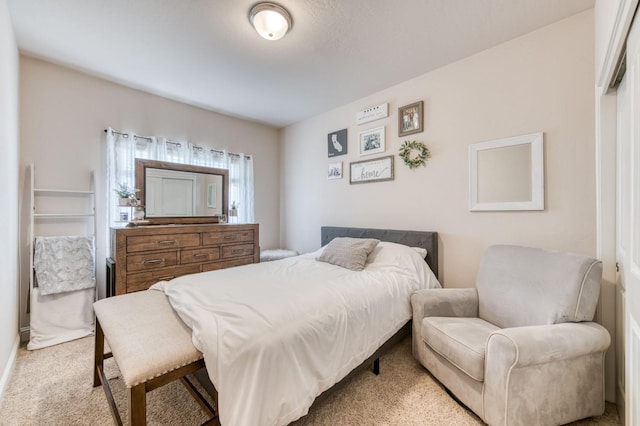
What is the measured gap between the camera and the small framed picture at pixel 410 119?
2729mm

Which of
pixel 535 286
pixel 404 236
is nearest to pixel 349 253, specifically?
pixel 404 236

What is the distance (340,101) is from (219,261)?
2.52 m

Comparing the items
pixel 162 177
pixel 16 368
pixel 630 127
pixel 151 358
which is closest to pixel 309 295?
pixel 151 358

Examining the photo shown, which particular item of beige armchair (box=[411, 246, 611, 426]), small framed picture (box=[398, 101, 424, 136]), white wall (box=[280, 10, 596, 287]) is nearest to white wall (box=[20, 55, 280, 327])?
white wall (box=[280, 10, 596, 287])

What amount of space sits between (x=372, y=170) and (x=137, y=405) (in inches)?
112

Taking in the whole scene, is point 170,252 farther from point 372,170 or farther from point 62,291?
point 372,170

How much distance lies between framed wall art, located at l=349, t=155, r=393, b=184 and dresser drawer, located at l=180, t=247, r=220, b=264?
1904mm

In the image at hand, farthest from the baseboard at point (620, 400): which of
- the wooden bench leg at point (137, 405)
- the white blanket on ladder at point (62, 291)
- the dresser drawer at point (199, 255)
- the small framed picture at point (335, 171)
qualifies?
the white blanket on ladder at point (62, 291)

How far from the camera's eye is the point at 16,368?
1.97 meters

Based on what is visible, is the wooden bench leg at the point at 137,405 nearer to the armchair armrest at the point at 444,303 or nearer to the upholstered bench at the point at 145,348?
the upholstered bench at the point at 145,348

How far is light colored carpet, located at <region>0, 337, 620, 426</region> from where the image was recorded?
4.90 feet

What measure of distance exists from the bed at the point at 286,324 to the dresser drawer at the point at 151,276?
35.7 inches

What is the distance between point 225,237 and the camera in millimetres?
3168

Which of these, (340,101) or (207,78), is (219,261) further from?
(340,101)
